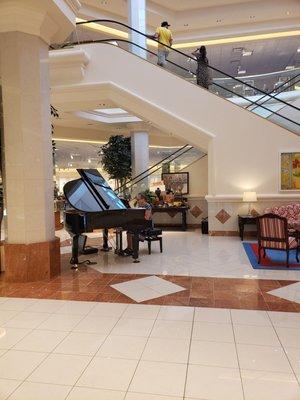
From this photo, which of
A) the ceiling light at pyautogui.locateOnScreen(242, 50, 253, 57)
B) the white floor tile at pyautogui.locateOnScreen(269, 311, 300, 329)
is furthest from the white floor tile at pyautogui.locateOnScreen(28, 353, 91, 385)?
the ceiling light at pyautogui.locateOnScreen(242, 50, 253, 57)

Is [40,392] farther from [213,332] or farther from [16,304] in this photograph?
[16,304]

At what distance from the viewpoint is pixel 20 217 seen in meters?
4.69

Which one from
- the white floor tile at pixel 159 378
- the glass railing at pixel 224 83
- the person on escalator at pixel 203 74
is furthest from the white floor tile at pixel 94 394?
the person on escalator at pixel 203 74

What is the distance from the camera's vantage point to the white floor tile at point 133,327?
10.1ft

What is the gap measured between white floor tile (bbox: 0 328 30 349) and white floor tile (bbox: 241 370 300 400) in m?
2.03

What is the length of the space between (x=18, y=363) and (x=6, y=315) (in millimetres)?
1111

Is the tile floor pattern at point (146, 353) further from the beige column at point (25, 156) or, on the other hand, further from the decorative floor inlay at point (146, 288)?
the beige column at point (25, 156)

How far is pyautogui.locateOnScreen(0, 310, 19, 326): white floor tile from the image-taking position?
3.45 m

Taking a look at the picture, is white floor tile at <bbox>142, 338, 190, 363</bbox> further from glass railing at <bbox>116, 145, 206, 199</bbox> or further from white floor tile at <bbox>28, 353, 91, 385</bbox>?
glass railing at <bbox>116, 145, 206, 199</bbox>

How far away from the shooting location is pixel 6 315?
11.7ft

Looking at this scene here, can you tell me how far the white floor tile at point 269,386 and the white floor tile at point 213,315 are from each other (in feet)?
3.03

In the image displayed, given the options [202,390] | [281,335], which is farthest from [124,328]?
[281,335]

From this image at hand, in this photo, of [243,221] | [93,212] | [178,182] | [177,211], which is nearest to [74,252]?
[93,212]

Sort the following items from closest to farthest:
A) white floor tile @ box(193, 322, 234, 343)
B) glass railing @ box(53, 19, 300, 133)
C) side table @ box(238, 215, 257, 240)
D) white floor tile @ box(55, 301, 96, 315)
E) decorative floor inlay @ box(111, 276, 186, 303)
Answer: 1. white floor tile @ box(193, 322, 234, 343)
2. white floor tile @ box(55, 301, 96, 315)
3. decorative floor inlay @ box(111, 276, 186, 303)
4. side table @ box(238, 215, 257, 240)
5. glass railing @ box(53, 19, 300, 133)
